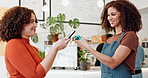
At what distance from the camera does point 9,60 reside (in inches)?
51.8

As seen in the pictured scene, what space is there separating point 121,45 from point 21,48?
0.73 m

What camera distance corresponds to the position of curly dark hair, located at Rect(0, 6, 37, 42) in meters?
1.40

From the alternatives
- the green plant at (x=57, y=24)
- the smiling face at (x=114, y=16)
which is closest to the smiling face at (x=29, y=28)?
the smiling face at (x=114, y=16)

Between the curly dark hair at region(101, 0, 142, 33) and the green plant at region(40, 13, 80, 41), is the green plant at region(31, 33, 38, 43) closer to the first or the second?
the green plant at region(40, 13, 80, 41)

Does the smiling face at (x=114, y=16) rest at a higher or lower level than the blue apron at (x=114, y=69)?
higher

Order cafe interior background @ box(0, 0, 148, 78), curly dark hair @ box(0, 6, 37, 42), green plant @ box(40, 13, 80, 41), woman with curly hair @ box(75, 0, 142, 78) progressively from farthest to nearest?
1. green plant @ box(40, 13, 80, 41)
2. cafe interior background @ box(0, 0, 148, 78)
3. woman with curly hair @ box(75, 0, 142, 78)
4. curly dark hair @ box(0, 6, 37, 42)

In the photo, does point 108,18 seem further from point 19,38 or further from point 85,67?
point 85,67

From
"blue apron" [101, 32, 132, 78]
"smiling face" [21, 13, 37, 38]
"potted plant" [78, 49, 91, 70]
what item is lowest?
"potted plant" [78, 49, 91, 70]

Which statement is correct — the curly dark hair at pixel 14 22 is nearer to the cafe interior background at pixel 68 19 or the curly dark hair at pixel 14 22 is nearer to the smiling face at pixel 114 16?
the smiling face at pixel 114 16

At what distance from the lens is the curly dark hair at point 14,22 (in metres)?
1.40

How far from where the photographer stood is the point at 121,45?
1.56 metres

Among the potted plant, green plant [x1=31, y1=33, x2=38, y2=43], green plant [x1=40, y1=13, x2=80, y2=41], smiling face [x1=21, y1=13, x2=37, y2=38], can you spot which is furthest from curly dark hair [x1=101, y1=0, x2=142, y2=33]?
green plant [x1=31, y1=33, x2=38, y2=43]

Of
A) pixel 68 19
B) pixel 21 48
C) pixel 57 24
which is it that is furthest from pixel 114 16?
pixel 68 19

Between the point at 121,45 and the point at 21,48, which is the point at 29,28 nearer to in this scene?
the point at 21,48
